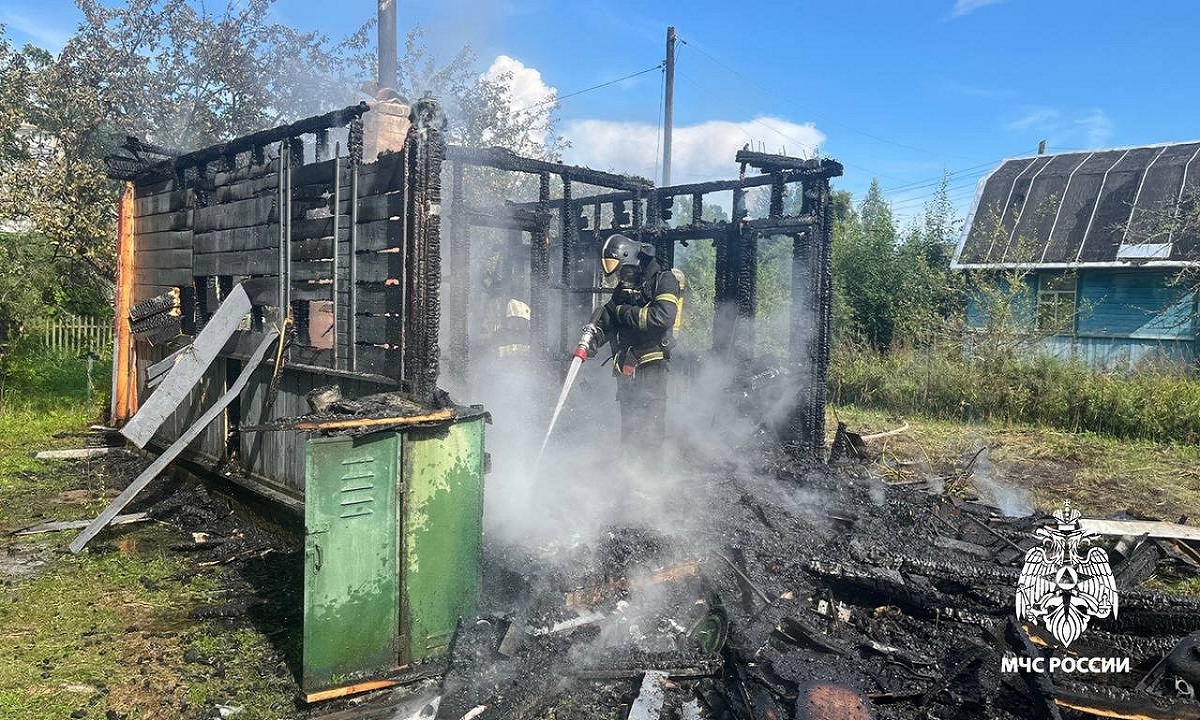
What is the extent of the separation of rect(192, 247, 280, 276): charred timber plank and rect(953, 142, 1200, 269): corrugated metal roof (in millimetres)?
16607

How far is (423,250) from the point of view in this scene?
4.33 m

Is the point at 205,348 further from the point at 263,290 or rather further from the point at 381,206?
the point at 381,206

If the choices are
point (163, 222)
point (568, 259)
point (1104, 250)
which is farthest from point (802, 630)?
point (1104, 250)

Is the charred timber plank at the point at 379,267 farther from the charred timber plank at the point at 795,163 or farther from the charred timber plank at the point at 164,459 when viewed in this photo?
the charred timber plank at the point at 795,163

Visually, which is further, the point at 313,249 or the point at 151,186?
the point at 151,186

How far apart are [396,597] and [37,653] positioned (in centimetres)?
228

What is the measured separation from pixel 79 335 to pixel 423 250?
1256 centimetres

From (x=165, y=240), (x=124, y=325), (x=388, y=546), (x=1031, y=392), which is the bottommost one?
(x=388, y=546)

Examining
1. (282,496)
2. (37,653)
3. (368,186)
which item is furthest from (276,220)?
(37,653)

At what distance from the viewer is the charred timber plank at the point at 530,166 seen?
26.7 ft

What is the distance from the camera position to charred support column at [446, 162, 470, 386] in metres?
8.34

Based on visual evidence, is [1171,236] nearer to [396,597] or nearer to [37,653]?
[396,597]

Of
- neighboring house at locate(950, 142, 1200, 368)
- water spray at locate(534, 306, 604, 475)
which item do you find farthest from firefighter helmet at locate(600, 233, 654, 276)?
neighboring house at locate(950, 142, 1200, 368)

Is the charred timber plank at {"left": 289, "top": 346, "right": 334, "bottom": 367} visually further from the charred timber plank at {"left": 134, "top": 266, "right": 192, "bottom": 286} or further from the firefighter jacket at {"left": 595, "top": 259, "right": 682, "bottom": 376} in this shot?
the firefighter jacket at {"left": 595, "top": 259, "right": 682, "bottom": 376}
